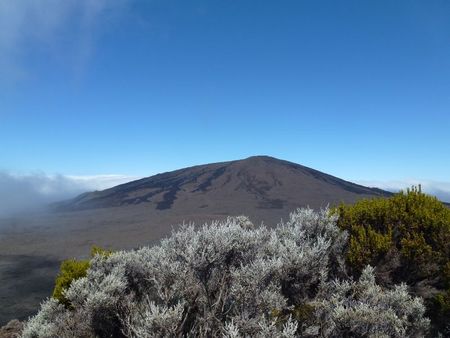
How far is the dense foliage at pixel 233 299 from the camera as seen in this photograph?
22.9ft

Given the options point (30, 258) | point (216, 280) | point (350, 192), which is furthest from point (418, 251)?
point (350, 192)

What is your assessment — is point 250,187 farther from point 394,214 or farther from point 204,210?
point 394,214

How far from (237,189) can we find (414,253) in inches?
3463

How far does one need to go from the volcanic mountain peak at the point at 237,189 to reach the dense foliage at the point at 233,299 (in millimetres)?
67529

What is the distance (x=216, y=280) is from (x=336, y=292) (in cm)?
361

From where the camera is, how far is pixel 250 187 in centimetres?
10062

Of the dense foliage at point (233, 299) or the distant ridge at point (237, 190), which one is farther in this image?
the distant ridge at point (237, 190)

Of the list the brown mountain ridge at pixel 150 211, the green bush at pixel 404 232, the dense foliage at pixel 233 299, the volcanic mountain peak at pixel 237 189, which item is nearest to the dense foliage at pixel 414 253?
the green bush at pixel 404 232

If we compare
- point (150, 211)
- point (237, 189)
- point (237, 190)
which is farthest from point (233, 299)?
point (237, 189)

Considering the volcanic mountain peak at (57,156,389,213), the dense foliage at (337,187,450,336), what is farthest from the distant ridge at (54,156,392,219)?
the dense foliage at (337,187,450,336)

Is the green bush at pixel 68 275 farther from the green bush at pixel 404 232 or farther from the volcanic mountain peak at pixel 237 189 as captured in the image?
the volcanic mountain peak at pixel 237 189

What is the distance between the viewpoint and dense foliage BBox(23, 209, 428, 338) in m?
6.99

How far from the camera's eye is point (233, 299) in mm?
7844

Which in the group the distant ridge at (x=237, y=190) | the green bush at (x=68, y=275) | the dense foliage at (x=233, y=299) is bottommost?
the green bush at (x=68, y=275)
